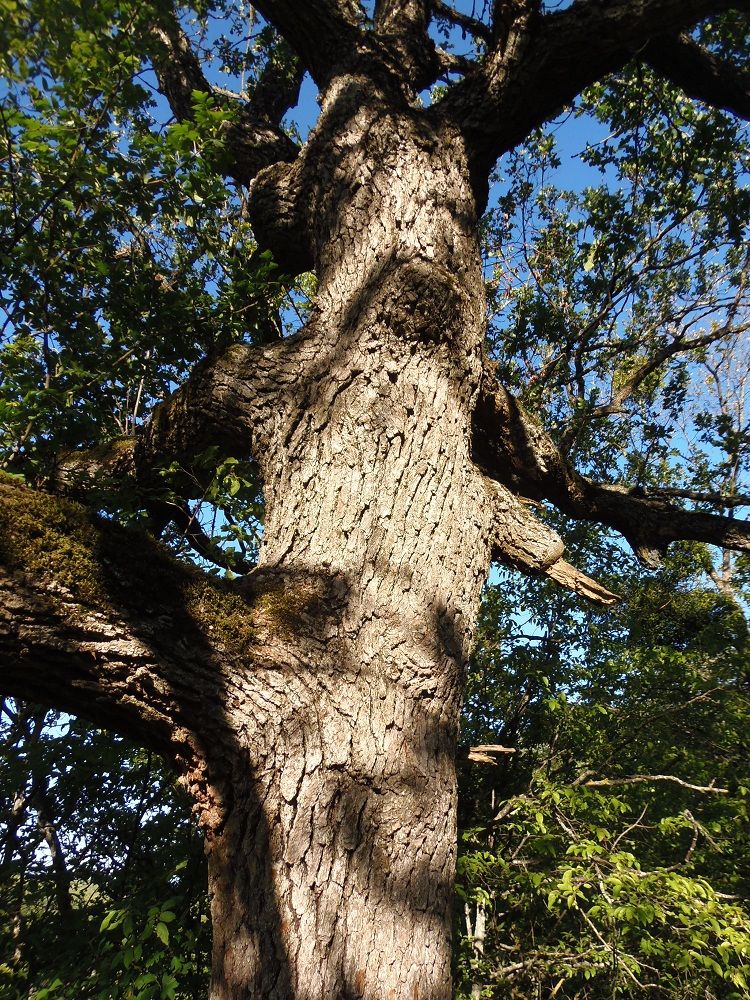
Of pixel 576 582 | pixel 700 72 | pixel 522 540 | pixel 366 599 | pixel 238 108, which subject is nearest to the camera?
pixel 366 599

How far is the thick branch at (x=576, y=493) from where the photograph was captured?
3.23 meters

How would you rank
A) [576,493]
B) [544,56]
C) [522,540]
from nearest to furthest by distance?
[522,540] → [544,56] → [576,493]

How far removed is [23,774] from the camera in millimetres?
3395

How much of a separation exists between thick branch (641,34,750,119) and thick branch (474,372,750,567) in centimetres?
275

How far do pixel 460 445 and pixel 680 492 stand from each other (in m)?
2.35

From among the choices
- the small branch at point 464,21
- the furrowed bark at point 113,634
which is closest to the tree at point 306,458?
the furrowed bark at point 113,634

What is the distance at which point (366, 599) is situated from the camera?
6.02 feet

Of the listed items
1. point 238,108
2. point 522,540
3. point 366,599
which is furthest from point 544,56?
point 366,599

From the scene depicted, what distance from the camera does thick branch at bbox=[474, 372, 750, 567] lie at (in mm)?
3227

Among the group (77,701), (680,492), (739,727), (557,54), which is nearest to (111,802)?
(77,701)

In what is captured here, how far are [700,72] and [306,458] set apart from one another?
4.23 m

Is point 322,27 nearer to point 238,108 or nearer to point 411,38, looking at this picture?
point 411,38

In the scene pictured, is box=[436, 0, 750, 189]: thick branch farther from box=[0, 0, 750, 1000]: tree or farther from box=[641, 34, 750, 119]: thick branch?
box=[641, 34, 750, 119]: thick branch

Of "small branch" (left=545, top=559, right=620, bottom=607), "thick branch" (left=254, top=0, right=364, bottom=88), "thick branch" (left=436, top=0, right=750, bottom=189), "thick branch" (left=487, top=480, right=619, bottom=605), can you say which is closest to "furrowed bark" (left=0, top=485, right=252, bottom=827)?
"thick branch" (left=487, top=480, right=619, bottom=605)
